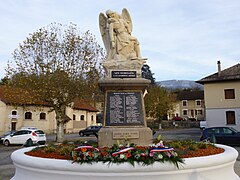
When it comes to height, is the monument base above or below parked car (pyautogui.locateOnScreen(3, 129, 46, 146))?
above

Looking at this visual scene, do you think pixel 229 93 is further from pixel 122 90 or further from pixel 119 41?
pixel 122 90

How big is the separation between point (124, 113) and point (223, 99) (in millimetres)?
26966

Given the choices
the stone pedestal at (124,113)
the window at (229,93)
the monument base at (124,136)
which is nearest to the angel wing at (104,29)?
the stone pedestal at (124,113)

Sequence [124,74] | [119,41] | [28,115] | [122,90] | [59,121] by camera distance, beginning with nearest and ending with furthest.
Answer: [122,90] < [124,74] < [119,41] < [59,121] < [28,115]

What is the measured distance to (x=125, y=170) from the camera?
5547 mm

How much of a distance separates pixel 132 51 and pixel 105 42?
126 cm

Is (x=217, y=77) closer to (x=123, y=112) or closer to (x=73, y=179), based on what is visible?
(x=123, y=112)

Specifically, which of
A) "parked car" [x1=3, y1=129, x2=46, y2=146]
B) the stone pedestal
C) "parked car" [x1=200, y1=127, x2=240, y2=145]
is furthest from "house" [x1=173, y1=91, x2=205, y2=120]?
the stone pedestal

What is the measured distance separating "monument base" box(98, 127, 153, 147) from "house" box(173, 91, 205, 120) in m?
67.6

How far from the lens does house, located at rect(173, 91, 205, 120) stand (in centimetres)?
7471

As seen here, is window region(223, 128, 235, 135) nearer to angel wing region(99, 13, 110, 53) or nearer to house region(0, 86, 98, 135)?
angel wing region(99, 13, 110, 53)

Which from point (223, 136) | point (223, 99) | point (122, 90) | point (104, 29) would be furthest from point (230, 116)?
point (122, 90)

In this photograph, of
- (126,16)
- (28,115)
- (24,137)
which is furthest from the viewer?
(28,115)

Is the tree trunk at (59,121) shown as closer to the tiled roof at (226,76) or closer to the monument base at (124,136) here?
the monument base at (124,136)
